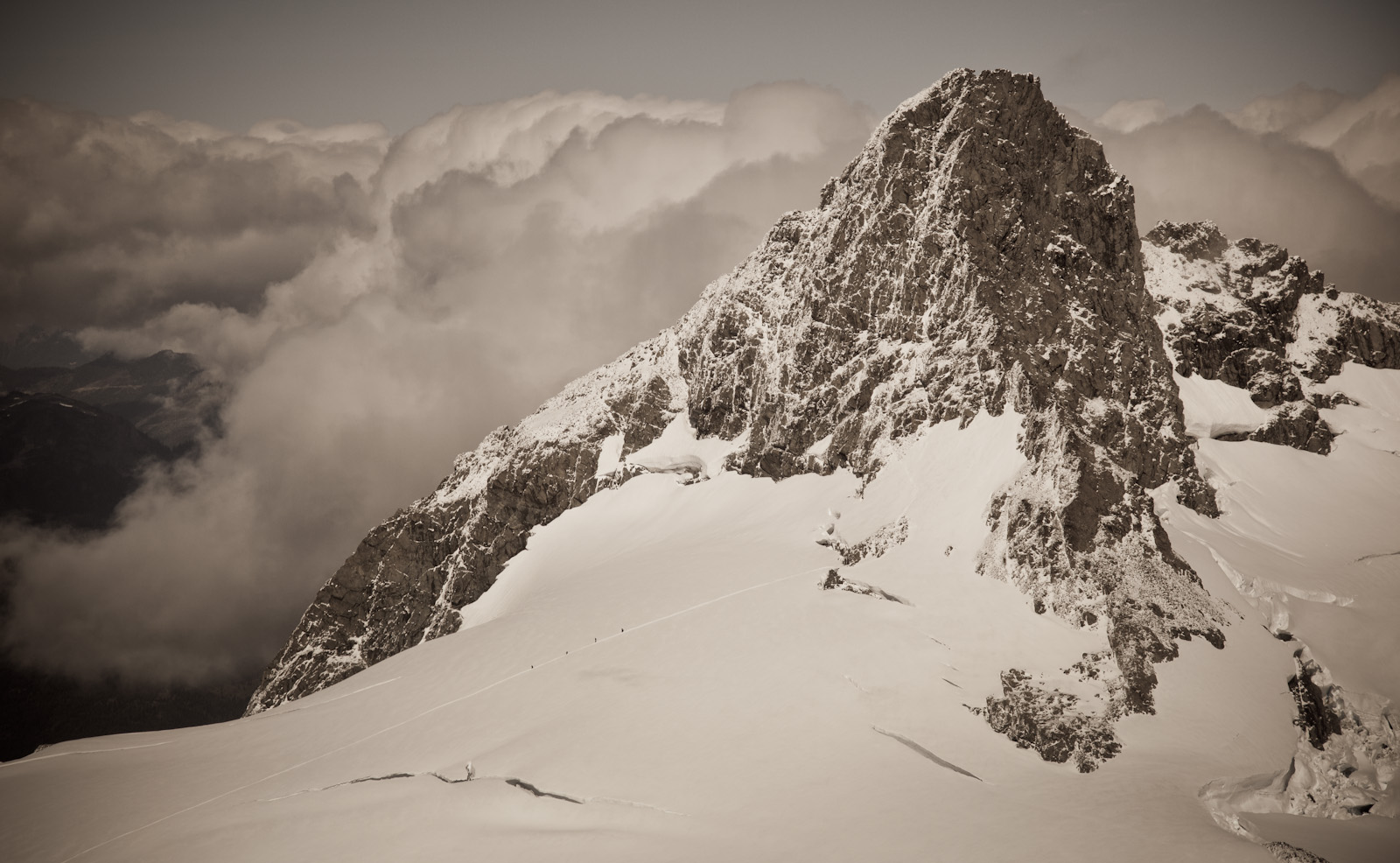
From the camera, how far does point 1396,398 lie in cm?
9531

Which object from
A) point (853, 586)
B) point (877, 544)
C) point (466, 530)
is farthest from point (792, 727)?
point (466, 530)

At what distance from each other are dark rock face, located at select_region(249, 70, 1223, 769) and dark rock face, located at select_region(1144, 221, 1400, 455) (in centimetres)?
464

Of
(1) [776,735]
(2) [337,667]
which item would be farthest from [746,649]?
(2) [337,667]

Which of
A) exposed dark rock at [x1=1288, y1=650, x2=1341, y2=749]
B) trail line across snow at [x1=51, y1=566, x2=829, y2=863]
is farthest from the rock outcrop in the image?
trail line across snow at [x1=51, y1=566, x2=829, y2=863]

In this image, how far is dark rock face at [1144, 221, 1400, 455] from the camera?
309 ft

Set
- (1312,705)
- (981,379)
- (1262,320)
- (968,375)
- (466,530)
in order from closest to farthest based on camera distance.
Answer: (1312,705) → (981,379) → (968,375) → (1262,320) → (466,530)

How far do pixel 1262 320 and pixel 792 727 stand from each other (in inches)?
3214

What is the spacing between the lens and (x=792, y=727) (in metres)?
47.0

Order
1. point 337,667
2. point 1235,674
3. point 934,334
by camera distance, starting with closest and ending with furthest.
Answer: point 1235,674, point 934,334, point 337,667

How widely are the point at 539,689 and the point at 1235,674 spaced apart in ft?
139

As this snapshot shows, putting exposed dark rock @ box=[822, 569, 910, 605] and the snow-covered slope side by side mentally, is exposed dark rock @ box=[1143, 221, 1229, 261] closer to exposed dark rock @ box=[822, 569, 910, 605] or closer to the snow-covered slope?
the snow-covered slope

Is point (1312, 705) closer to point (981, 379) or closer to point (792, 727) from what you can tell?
point (792, 727)

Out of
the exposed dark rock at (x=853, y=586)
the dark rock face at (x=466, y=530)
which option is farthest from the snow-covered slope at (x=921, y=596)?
the dark rock face at (x=466, y=530)

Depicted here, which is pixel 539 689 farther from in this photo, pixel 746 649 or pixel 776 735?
pixel 776 735
